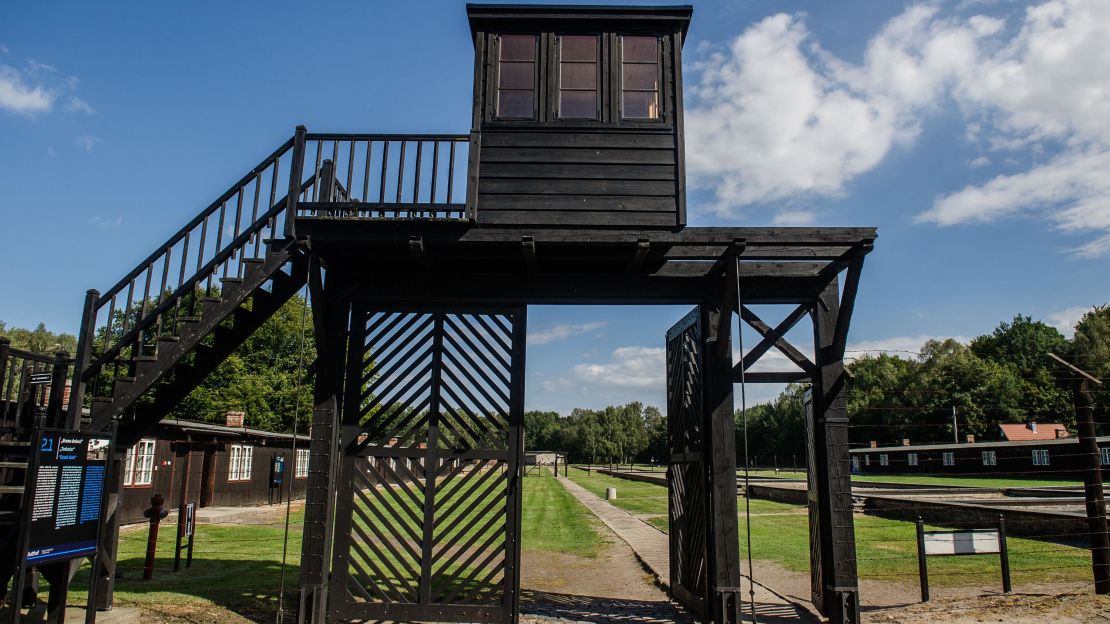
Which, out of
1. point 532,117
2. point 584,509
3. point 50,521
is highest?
point 532,117

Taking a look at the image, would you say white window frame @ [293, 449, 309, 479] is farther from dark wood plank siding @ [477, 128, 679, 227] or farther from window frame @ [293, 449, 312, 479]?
dark wood plank siding @ [477, 128, 679, 227]

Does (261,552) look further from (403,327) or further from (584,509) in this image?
(584,509)

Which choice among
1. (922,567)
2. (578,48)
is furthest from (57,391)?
(922,567)

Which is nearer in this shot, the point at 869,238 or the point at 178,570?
the point at 869,238

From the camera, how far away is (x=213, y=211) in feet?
26.7

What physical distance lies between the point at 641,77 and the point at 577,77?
76 cm

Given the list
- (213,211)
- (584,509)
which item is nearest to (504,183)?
(213,211)

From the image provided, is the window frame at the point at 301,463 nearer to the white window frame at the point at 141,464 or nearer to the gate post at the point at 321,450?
the white window frame at the point at 141,464

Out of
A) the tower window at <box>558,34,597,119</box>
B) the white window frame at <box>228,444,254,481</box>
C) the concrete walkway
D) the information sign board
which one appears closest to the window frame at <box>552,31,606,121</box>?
the tower window at <box>558,34,597,119</box>

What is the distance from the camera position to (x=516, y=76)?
8.25 metres

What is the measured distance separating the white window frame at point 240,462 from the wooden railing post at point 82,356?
18.3 meters

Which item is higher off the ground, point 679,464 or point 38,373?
point 38,373

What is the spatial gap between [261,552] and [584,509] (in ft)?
43.8

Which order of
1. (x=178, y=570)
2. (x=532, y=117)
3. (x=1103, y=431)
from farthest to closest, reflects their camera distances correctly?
1. (x=1103, y=431)
2. (x=178, y=570)
3. (x=532, y=117)
